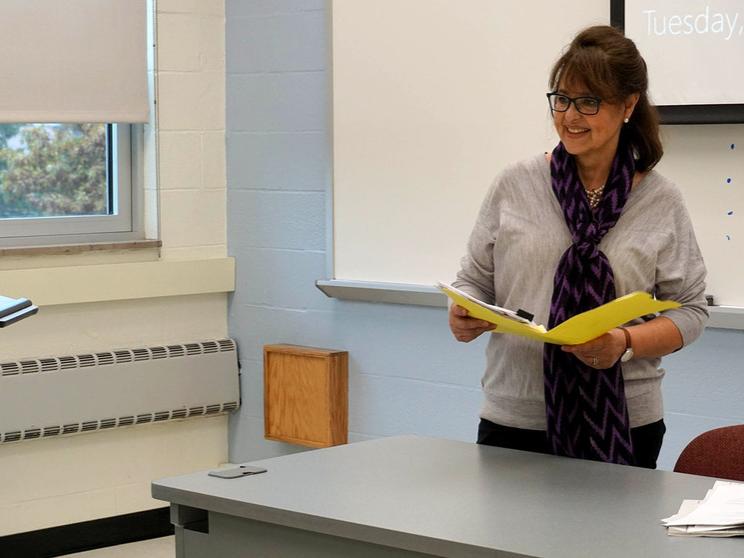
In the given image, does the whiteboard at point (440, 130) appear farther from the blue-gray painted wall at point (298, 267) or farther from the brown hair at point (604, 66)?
the brown hair at point (604, 66)

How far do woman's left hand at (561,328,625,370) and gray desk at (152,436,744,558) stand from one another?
7.3 inches

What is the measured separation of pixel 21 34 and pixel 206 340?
1.26 meters

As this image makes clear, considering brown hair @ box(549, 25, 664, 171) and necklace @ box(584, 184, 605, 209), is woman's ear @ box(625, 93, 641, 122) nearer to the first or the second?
brown hair @ box(549, 25, 664, 171)

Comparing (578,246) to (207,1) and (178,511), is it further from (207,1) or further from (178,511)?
(207,1)

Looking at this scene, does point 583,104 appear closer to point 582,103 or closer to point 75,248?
point 582,103

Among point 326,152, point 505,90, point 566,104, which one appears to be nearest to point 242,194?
point 326,152

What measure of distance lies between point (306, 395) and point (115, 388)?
65cm

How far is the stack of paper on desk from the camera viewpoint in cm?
179

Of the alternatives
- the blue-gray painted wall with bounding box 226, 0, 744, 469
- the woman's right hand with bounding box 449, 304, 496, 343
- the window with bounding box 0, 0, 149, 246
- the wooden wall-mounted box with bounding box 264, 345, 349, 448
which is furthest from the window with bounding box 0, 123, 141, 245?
the woman's right hand with bounding box 449, 304, 496, 343

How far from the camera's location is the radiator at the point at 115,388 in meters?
4.06

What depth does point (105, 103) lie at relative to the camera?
4.29 meters

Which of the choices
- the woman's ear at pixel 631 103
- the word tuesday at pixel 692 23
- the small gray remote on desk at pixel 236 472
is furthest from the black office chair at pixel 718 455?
the word tuesday at pixel 692 23

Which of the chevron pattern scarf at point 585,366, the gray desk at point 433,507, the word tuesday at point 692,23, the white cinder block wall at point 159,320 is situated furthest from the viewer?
the white cinder block wall at point 159,320

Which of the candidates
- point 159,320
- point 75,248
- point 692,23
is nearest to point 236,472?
point 692,23
